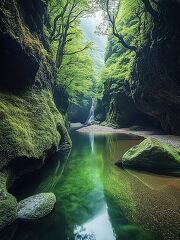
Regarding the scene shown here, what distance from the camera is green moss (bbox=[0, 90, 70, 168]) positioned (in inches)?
290

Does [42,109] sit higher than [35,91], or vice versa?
[35,91]

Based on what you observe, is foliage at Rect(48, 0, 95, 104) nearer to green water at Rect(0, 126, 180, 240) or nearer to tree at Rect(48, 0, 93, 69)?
tree at Rect(48, 0, 93, 69)

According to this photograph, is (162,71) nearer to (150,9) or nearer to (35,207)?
(150,9)

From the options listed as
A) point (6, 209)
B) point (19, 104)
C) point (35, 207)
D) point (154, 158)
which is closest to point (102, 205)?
point (35, 207)

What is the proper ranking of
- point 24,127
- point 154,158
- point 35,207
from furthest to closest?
point 154,158
point 24,127
point 35,207

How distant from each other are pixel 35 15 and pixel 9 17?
5604 mm

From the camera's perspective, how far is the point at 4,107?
8422 mm

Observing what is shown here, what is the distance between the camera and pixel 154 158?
1012 centimetres

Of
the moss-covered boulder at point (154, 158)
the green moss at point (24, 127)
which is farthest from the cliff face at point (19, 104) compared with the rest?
the moss-covered boulder at point (154, 158)

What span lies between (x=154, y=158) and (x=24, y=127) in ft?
18.8

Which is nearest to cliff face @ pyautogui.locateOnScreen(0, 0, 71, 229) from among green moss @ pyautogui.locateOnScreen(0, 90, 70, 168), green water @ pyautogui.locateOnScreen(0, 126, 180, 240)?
green moss @ pyautogui.locateOnScreen(0, 90, 70, 168)

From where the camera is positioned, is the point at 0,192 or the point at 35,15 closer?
the point at 0,192

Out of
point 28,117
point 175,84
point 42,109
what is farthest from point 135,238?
point 175,84

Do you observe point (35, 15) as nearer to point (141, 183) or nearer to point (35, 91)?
point (35, 91)
